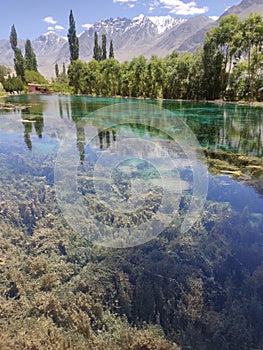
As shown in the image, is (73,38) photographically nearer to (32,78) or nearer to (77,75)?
(32,78)

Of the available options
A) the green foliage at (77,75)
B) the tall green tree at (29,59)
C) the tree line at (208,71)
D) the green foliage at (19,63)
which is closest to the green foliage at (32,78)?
the green foliage at (19,63)

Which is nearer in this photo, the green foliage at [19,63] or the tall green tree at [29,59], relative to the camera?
the green foliage at [19,63]

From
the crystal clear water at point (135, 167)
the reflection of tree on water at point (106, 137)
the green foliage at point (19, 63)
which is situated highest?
the green foliage at point (19, 63)

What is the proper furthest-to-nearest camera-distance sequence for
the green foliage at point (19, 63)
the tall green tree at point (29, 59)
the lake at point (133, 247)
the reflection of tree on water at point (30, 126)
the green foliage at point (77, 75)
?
the tall green tree at point (29, 59) < the green foliage at point (19, 63) < the green foliage at point (77, 75) < the reflection of tree on water at point (30, 126) < the lake at point (133, 247)

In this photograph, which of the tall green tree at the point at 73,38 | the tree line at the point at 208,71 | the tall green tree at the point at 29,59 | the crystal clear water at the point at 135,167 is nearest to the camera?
the crystal clear water at the point at 135,167

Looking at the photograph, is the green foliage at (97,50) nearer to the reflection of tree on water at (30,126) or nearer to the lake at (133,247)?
the reflection of tree on water at (30,126)

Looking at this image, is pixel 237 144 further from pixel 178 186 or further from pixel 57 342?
pixel 57 342

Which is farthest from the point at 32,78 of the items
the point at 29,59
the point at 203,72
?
the point at 203,72

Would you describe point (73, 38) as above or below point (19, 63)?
above

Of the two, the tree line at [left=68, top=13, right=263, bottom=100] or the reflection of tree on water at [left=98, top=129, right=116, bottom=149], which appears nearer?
the reflection of tree on water at [left=98, top=129, right=116, bottom=149]

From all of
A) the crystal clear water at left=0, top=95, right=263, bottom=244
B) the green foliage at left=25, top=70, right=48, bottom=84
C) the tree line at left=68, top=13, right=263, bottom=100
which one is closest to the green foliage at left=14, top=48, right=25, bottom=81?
the green foliage at left=25, top=70, right=48, bottom=84

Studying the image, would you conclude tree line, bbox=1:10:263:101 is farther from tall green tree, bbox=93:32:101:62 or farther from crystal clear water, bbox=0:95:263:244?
crystal clear water, bbox=0:95:263:244

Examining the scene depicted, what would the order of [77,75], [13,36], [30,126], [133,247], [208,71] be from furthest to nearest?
[13,36]
[77,75]
[208,71]
[30,126]
[133,247]

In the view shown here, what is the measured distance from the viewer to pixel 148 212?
5.97m
